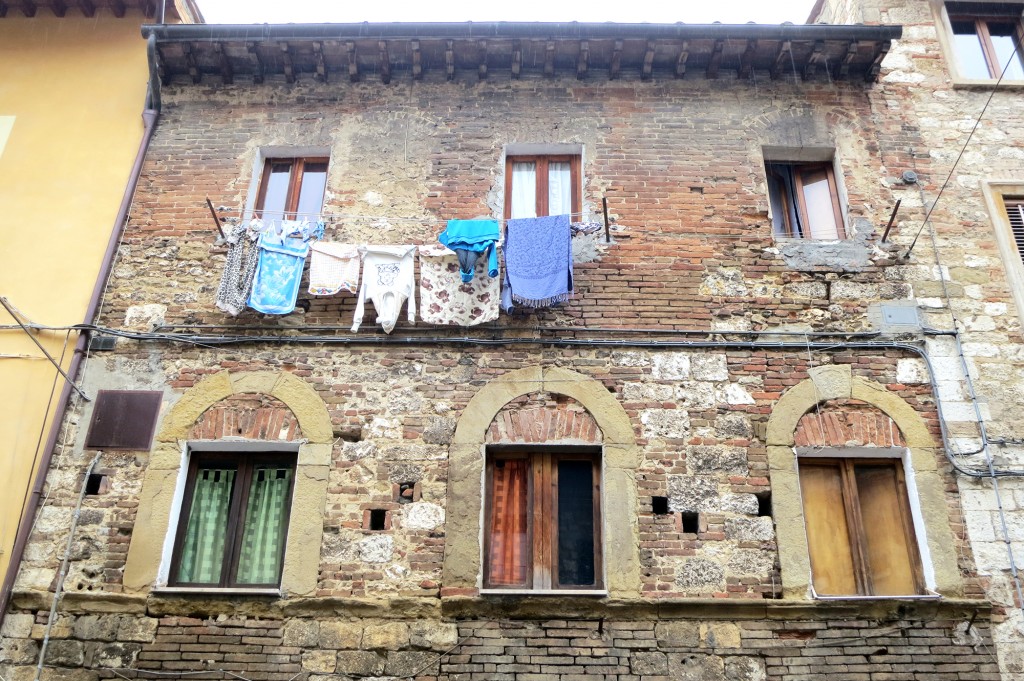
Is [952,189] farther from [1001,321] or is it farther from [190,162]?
[190,162]

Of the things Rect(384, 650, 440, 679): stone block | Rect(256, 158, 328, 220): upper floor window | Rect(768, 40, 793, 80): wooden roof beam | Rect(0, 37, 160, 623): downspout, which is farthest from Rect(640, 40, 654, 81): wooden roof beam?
Rect(384, 650, 440, 679): stone block

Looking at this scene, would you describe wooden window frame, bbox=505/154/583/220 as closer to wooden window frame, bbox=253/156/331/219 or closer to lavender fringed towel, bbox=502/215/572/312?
lavender fringed towel, bbox=502/215/572/312

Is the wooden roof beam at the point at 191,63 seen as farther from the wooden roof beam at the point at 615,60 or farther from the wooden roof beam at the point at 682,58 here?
the wooden roof beam at the point at 682,58

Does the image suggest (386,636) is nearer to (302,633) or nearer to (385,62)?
(302,633)

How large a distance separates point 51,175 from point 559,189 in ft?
17.1

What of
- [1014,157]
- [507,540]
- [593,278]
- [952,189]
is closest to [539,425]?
[507,540]

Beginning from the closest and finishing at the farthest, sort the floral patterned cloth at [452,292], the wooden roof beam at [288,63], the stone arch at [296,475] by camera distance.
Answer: the stone arch at [296,475] → the floral patterned cloth at [452,292] → the wooden roof beam at [288,63]

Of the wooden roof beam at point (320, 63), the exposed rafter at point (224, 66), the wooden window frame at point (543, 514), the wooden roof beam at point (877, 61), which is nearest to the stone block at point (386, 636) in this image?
the wooden window frame at point (543, 514)

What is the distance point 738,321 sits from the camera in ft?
24.0

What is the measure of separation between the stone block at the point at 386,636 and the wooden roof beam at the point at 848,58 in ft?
23.1

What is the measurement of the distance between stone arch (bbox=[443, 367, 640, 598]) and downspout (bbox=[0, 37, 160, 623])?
3435 mm

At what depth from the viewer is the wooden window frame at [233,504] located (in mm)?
6566

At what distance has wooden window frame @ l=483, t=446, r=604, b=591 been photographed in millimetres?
6441

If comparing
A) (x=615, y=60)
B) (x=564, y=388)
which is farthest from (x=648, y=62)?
(x=564, y=388)
